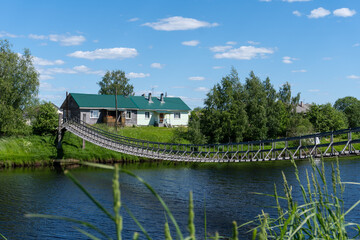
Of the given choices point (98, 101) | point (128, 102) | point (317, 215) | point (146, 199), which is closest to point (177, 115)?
point (128, 102)

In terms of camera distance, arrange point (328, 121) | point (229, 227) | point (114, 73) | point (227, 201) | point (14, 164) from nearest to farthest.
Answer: point (229, 227) → point (227, 201) → point (14, 164) → point (328, 121) → point (114, 73)

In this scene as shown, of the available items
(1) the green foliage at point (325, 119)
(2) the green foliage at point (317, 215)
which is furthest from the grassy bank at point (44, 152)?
(1) the green foliage at point (325, 119)

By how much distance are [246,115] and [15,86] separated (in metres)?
29.0

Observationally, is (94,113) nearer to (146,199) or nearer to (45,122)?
(45,122)

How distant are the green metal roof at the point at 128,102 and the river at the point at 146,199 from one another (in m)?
21.5

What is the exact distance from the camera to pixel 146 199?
75.6 ft

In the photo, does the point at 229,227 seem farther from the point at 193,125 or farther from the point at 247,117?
the point at 247,117

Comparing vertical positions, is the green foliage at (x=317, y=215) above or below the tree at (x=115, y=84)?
below

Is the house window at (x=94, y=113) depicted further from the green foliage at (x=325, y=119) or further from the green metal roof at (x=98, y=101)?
the green foliage at (x=325, y=119)

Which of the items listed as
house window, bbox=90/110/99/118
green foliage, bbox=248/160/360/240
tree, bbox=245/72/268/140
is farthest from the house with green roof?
green foliage, bbox=248/160/360/240

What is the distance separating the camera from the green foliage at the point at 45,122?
42.3m

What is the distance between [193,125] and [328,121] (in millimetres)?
28531

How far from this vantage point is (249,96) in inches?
2210

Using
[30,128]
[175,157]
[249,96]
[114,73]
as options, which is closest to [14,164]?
[30,128]
